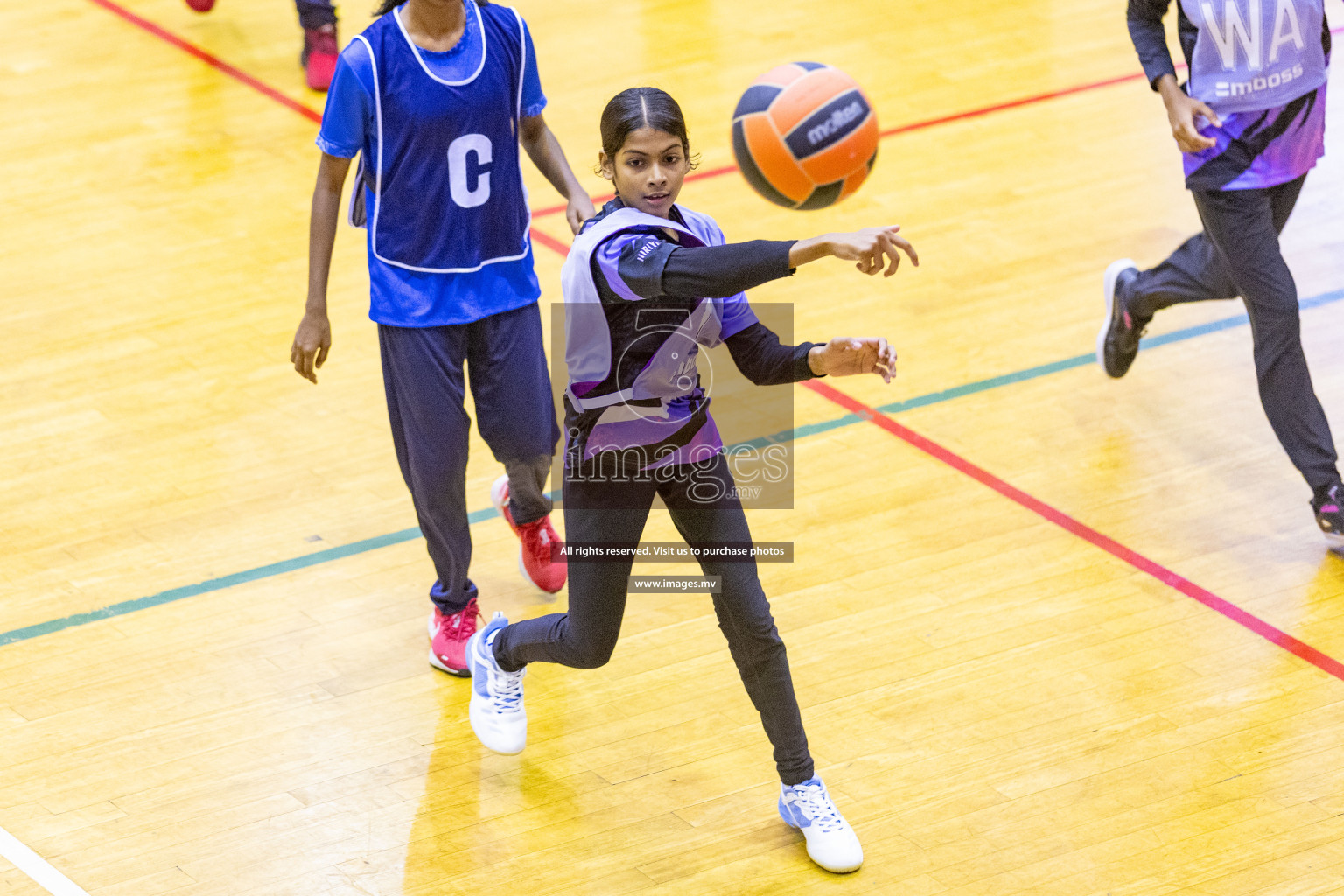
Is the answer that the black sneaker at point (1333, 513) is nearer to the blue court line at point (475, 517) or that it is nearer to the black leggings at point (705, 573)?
the blue court line at point (475, 517)

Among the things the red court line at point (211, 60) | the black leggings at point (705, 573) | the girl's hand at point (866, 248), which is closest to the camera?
the girl's hand at point (866, 248)

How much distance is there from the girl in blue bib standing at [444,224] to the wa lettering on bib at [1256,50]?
196 centimetres

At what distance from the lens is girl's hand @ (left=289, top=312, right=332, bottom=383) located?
14.0ft

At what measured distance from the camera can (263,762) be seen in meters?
4.34

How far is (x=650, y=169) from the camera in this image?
139 inches

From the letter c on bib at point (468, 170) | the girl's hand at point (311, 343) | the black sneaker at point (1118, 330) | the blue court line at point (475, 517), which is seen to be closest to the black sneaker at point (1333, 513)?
the black sneaker at point (1118, 330)

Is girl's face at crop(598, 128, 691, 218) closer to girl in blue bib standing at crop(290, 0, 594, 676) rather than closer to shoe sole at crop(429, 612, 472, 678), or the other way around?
girl in blue bib standing at crop(290, 0, 594, 676)

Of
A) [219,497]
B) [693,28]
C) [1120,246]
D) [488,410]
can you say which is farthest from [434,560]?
[693,28]

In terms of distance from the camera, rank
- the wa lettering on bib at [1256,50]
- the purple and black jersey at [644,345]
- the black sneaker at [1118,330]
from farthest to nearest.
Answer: the black sneaker at [1118,330] < the wa lettering on bib at [1256,50] < the purple and black jersey at [644,345]

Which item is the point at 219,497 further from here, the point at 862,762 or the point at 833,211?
the point at 833,211

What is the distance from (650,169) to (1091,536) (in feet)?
7.74

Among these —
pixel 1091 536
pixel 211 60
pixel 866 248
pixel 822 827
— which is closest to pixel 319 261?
pixel 866 248

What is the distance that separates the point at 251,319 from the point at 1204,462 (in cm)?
373

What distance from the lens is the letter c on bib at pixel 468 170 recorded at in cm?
424
